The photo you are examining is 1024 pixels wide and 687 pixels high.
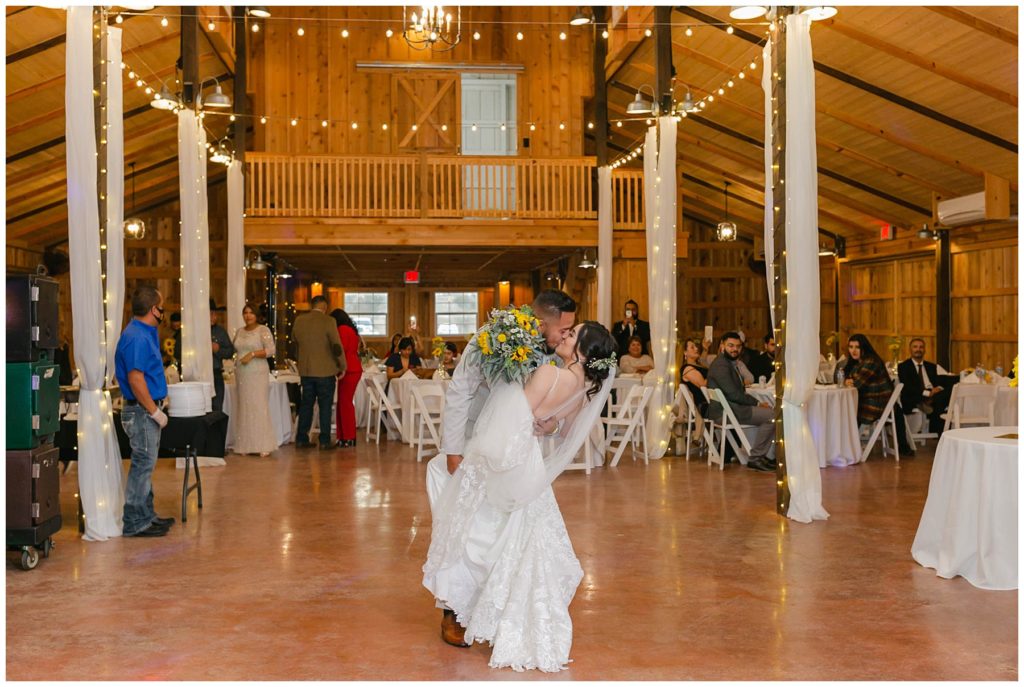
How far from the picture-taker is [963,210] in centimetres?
1338

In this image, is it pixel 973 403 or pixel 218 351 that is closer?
pixel 218 351

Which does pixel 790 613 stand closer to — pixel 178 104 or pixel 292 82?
pixel 178 104

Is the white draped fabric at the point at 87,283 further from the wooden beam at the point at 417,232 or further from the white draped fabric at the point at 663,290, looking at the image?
the wooden beam at the point at 417,232

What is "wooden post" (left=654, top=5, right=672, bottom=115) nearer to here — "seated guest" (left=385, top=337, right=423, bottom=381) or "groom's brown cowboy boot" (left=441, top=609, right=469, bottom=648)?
"seated guest" (left=385, top=337, right=423, bottom=381)

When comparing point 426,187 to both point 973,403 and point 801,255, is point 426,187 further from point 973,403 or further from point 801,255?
point 801,255

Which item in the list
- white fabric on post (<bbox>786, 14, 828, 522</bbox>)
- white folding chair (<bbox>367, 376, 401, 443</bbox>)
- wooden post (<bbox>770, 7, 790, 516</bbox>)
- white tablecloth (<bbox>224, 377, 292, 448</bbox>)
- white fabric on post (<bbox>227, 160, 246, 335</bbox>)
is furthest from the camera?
white fabric on post (<bbox>227, 160, 246, 335</bbox>)

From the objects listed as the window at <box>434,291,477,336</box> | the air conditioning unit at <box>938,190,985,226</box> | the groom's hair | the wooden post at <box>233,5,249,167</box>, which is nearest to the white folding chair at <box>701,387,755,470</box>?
the groom's hair

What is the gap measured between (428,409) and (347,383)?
100cm

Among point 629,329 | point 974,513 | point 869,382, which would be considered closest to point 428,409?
point 629,329

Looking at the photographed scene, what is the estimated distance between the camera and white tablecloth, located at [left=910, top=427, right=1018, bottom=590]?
4895 mm

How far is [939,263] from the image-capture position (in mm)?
14930

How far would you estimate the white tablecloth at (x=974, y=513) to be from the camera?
4895mm

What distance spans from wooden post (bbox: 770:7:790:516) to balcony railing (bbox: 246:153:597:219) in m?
7.03

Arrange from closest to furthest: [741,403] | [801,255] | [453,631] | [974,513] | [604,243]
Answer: [453,631] < [974,513] < [801,255] < [741,403] < [604,243]
